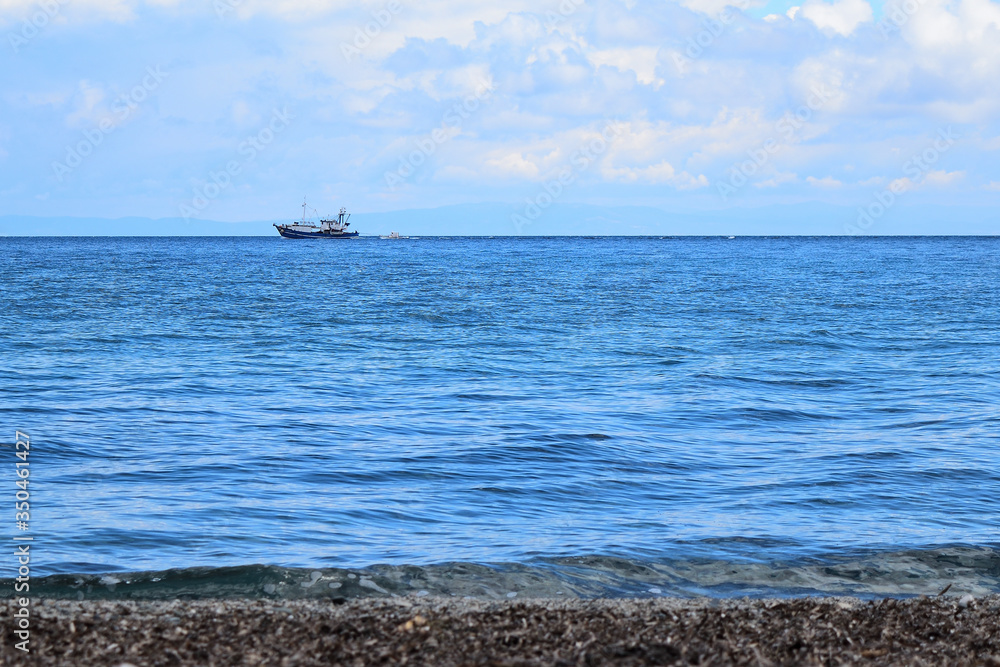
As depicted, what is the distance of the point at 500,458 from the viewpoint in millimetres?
14914

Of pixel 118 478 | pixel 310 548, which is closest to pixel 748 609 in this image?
pixel 310 548

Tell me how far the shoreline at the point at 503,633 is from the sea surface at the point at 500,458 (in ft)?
4.68

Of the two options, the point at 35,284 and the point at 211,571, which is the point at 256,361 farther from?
the point at 35,284

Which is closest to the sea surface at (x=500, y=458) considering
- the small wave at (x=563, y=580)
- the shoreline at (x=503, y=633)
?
the small wave at (x=563, y=580)

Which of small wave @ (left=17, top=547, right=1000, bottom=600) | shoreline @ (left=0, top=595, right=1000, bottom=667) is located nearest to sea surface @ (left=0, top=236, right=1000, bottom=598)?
small wave @ (left=17, top=547, right=1000, bottom=600)

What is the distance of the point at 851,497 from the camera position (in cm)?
1280

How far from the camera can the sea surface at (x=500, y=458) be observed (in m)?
9.67

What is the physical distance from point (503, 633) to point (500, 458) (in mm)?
8228

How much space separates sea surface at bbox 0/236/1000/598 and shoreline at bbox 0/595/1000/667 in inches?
56.2

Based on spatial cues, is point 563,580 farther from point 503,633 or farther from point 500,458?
point 500,458

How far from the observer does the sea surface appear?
31.7 feet

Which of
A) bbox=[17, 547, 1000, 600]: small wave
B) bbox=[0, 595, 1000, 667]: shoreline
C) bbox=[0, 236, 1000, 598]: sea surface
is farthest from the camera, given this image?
bbox=[0, 236, 1000, 598]: sea surface

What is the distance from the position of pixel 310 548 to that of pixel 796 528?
559 centimetres

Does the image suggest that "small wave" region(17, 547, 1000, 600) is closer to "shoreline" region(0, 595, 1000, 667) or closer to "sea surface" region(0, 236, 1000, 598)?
"sea surface" region(0, 236, 1000, 598)
